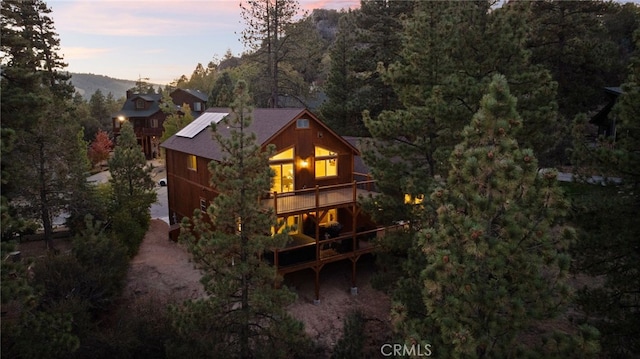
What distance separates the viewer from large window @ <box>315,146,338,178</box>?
20266 mm

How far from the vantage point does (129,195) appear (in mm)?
25078

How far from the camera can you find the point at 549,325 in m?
16.1

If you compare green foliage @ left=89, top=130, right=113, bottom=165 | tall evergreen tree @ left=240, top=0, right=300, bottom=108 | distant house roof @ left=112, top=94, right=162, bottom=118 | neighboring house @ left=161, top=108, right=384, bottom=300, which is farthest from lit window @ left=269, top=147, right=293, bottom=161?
distant house roof @ left=112, top=94, right=162, bottom=118

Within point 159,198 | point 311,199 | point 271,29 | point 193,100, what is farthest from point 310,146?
point 193,100

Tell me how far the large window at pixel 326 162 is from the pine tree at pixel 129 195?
10427 millimetres

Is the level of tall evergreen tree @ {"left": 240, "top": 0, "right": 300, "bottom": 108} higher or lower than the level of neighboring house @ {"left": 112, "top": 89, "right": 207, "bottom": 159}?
higher

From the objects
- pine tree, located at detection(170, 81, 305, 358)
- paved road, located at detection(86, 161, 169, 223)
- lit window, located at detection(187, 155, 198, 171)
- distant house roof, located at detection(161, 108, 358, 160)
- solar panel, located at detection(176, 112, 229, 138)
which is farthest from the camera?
paved road, located at detection(86, 161, 169, 223)

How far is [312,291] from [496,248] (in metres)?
13.0

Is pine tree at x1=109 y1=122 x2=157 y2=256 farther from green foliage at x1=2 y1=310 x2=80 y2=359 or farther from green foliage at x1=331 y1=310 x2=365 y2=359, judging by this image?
green foliage at x1=331 y1=310 x2=365 y2=359

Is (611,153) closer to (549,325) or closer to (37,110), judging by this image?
(549,325)

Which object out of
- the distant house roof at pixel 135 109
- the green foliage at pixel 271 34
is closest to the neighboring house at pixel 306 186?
the green foliage at pixel 271 34

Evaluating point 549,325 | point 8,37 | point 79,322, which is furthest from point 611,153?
point 8,37

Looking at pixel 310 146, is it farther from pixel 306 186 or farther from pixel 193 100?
pixel 193 100

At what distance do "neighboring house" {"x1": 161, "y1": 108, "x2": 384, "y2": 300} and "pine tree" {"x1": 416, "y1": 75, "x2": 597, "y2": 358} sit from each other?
934 cm
